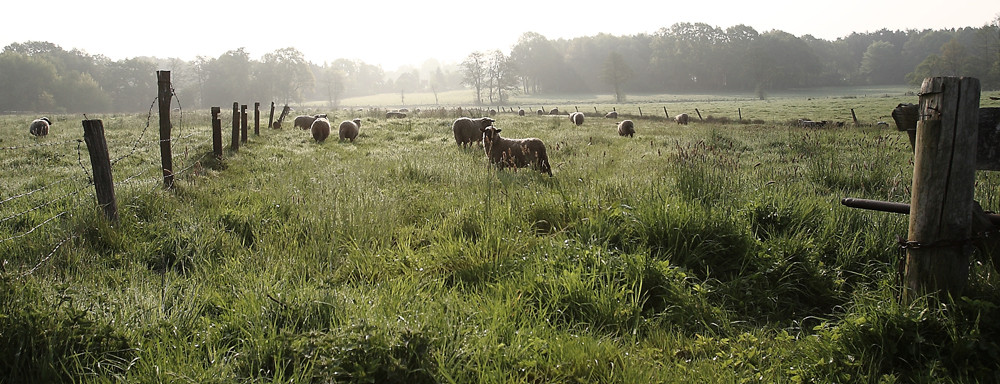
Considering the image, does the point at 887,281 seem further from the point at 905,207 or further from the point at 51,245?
the point at 51,245

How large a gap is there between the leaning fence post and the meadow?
125 mm

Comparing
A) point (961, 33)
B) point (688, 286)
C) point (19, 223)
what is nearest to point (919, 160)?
point (688, 286)

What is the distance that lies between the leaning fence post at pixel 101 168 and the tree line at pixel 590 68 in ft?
334

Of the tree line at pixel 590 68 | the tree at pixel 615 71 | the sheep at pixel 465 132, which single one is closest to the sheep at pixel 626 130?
the sheep at pixel 465 132

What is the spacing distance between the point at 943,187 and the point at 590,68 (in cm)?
14533

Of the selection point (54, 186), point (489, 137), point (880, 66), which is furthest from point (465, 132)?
point (880, 66)

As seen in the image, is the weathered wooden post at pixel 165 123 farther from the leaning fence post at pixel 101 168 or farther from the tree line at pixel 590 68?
the tree line at pixel 590 68

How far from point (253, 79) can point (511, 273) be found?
124 metres

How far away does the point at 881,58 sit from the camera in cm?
11712

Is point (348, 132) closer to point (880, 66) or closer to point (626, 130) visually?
point (626, 130)

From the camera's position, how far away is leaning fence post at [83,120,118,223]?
4.91 metres

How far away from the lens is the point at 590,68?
142m

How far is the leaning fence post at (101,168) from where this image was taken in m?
4.91

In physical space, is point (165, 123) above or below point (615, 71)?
below
